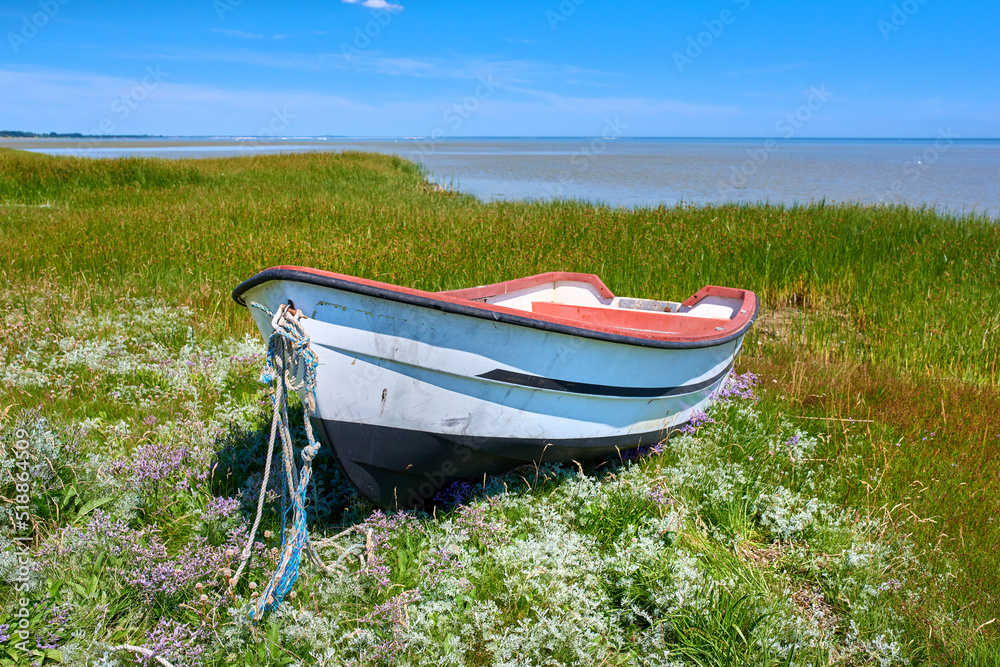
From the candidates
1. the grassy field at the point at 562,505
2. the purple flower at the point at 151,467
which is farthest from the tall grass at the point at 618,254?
the purple flower at the point at 151,467

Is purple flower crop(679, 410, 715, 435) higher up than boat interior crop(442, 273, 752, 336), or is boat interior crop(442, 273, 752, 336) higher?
boat interior crop(442, 273, 752, 336)

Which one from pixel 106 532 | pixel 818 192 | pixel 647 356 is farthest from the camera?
pixel 818 192

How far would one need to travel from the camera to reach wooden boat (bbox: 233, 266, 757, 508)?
2.79 m

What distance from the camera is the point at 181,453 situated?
3.66m

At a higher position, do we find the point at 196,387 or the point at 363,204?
the point at 363,204

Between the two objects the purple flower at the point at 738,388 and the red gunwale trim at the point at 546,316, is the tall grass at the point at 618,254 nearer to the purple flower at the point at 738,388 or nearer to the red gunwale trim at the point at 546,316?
the purple flower at the point at 738,388

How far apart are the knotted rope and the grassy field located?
0.12 metres

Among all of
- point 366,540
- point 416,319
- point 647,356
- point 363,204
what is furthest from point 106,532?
point 363,204

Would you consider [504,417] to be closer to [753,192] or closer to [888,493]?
[888,493]

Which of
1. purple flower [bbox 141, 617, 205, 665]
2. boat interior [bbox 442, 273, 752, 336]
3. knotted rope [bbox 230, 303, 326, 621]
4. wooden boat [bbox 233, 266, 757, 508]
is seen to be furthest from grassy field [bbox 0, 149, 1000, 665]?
boat interior [bbox 442, 273, 752, 336]

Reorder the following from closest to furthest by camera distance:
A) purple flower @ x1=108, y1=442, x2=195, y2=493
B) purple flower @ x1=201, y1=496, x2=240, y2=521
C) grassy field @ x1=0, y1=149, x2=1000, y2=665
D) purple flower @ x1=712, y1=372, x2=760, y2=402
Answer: grassy field @ x1=0, y1=149, x2=1000, y2=665 → purple flower @ x1=201, y1=496, x2=240, y2=521 → purple flower @ x1=108, y1=442, x2=195, y2=493 → purple flower @ x1=712, y1=372, x2=760, y2=402

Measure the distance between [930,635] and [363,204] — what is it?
42.5 ft

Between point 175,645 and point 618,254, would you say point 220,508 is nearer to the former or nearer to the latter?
point 175,645

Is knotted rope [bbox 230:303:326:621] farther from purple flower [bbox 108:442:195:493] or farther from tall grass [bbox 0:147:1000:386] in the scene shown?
tall grass [bbox 0:147:1000:386]
